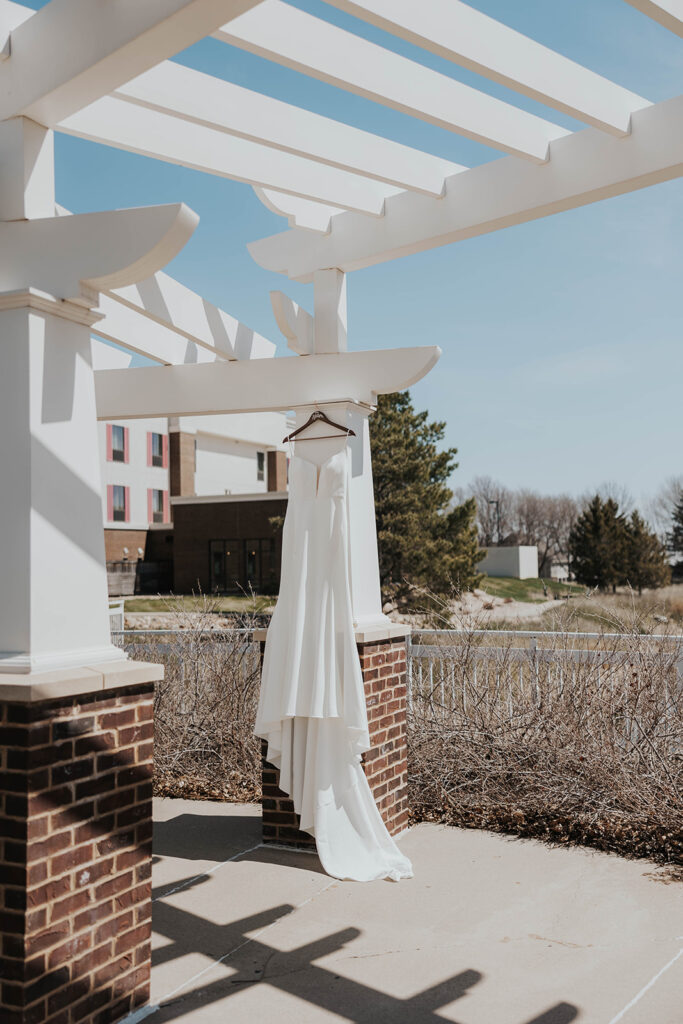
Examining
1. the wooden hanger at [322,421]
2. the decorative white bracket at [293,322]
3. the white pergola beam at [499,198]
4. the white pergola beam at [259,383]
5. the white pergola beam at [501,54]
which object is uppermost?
the white pergola beam at [501,54]

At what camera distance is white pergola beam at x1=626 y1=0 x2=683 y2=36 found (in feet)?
10.8

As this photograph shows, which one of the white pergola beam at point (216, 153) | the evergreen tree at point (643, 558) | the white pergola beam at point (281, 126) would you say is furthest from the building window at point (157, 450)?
the white pergola beam at point (281, 126)

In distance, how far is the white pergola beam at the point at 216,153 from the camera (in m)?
4.15

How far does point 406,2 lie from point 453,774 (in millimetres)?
4462

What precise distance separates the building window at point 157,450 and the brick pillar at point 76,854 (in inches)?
1276

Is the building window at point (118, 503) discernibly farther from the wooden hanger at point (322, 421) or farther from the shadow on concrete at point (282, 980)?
the shadow on concrete at point (282, 980)

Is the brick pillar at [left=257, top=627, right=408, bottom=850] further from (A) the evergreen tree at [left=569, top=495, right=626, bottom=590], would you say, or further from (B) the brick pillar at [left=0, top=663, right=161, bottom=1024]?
(A) the evergreen tree at [left=569, top=495, right=626, bottom=590]

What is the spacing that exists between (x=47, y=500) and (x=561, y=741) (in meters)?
3.91

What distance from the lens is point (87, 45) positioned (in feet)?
9.66

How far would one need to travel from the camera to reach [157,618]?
2398cm

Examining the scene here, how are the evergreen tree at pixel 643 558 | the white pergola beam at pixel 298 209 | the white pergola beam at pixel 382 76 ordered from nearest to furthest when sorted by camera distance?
the white pergola beam at pixel 382 76 → the white pergola beam at pixel 298 209 → the evergreen tree at pixel 643 558

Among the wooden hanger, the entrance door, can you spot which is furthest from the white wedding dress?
the entrance door

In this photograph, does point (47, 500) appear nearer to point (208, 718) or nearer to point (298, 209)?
point (298, 209)

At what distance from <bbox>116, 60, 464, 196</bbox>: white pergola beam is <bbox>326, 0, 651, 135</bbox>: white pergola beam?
2.86ft
